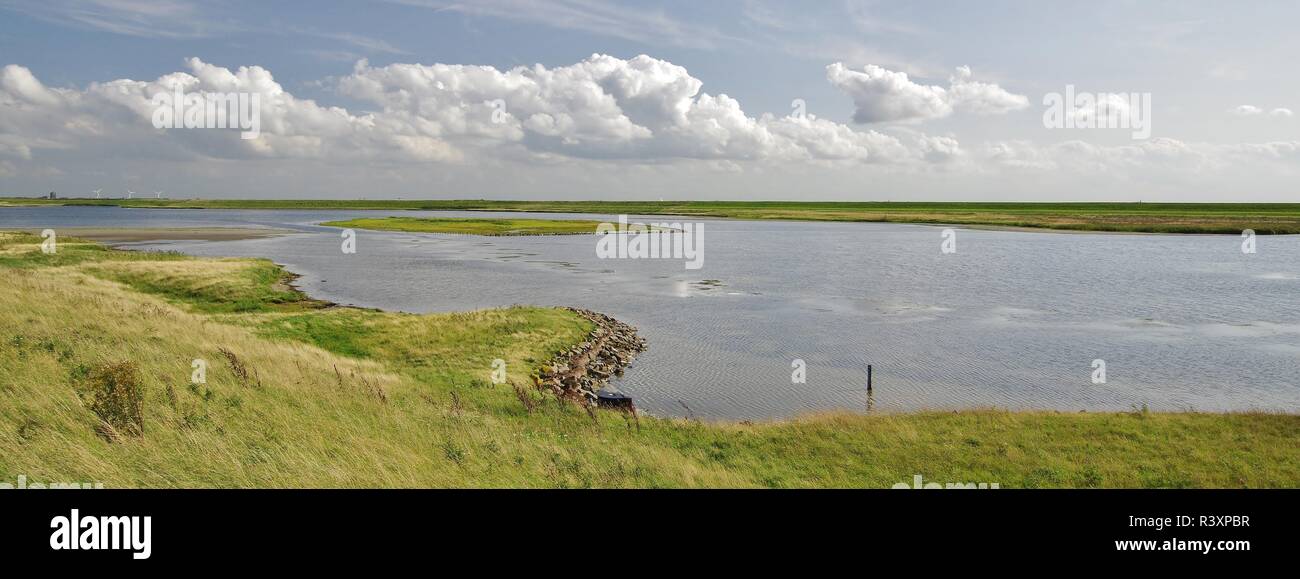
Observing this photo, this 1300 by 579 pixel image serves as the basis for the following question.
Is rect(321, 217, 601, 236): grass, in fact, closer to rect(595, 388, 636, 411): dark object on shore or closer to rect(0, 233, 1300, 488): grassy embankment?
rect(0, 233, 1300, 488): grassy embankment

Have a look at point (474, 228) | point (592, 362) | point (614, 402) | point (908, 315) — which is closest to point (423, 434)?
point (614, 402)

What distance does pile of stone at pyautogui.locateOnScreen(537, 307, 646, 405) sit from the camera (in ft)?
87.3

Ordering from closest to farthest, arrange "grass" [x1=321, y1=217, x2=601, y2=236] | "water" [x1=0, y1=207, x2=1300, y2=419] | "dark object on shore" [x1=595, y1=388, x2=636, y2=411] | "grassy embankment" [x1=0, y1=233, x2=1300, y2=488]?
1. "grassy embankment" [x1=0, y1=233, x2=1300, y2=488]
2. "dark object on shore" [x1=595, y1=388, x2=636, y2=411]
3. "water" [x1=0, y1=207, x2=1300, y2=419]
4. "grass" [x1=321, y1=217, x2=601, y2=236]

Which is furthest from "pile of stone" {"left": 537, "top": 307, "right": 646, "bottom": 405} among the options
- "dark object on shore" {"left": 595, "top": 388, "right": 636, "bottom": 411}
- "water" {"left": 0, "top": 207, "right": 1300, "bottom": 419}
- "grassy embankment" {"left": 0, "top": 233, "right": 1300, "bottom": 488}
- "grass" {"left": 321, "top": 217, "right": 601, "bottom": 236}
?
"grass" {"left": 321, "top": 217, "right": 601, "bottom": 236}

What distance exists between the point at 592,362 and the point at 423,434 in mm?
17463

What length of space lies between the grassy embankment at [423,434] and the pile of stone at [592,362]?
154 cm

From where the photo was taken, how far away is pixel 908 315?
150ft

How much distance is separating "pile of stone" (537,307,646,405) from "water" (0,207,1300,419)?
1132 millimetres

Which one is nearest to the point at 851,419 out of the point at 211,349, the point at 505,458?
the point at 505,458

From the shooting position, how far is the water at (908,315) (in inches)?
1088

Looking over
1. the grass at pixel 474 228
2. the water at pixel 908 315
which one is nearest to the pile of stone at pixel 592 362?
the water at pixel 908 315

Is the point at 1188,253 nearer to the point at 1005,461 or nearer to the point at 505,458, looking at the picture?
the point at 1005,461
